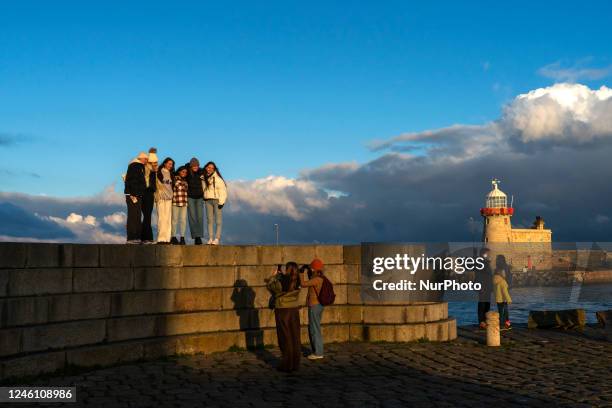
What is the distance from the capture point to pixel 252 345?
47.9 ft

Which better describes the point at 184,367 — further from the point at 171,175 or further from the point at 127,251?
the point at 171,175

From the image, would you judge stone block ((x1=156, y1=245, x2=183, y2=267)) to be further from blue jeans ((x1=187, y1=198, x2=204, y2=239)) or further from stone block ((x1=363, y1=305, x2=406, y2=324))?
stone block ((x1=363, y1=305, x2=406, y2=324))

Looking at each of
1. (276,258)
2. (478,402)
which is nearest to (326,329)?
(276,258)

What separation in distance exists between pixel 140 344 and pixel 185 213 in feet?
10.9

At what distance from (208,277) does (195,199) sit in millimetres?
1980

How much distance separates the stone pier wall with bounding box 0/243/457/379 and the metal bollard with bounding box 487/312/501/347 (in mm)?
1254

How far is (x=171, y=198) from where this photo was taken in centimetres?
1480

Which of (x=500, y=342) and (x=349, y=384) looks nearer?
(x=349, y=384)

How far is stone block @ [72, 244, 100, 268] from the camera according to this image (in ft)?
39.7

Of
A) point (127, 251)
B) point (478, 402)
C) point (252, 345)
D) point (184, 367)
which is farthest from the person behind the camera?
point (252, 345)

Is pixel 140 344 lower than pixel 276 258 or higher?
lower

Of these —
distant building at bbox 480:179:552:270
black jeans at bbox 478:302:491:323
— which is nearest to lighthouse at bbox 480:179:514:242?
distant building at bbox 480:179:552:270

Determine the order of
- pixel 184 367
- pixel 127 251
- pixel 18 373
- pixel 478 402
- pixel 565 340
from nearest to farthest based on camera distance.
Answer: pixel 478 402 → pixel 18 373 → pixel 184 367 → pixel 127 251 → pixel 565 340

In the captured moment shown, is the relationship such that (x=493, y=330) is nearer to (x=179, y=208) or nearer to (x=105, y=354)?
(x=179, y=208)
